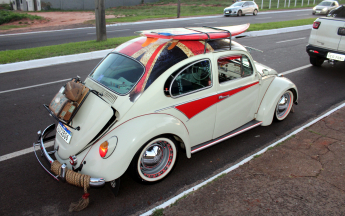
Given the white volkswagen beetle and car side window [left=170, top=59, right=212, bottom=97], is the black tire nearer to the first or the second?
the white volkswagen beetle

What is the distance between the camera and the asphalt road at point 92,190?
11.4ft

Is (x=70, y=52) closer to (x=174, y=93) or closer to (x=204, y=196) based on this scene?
(x=174, y=93)

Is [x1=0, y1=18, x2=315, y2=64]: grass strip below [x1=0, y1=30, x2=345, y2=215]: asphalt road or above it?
above

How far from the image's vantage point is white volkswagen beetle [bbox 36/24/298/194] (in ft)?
11.1

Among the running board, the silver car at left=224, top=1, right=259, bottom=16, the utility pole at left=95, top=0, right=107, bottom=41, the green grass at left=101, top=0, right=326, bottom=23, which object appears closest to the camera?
the running board

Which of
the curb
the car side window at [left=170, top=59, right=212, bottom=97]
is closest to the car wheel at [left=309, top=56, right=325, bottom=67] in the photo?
the car side window at [left=170, top=59, right=212, bottom=97]

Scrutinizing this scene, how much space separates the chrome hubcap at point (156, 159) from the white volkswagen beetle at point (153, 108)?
1 cm

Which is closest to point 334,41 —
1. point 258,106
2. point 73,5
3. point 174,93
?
point 258,106

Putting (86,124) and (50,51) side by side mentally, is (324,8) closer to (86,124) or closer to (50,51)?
(50,51)

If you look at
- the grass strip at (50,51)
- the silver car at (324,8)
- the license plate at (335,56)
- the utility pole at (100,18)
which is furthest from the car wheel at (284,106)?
the silver car at (324,8)

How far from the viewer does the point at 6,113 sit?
5.97 metres

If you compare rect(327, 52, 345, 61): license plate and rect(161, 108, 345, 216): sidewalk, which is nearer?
rect(161, 108, 345, 216): sidewalk

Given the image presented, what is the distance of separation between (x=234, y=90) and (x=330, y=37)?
18.9ft

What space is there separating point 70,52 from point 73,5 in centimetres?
3202
